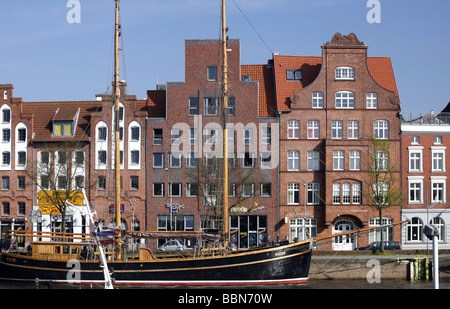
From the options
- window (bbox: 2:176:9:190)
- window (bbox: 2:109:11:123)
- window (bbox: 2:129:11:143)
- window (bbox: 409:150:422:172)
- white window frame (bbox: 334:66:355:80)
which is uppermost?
white window frame (bbox: 334:66:355:80)

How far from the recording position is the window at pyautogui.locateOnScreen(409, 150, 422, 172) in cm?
6738

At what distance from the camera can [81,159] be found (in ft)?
214

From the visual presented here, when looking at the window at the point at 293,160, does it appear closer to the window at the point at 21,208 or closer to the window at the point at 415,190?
the window at the point at 415,190

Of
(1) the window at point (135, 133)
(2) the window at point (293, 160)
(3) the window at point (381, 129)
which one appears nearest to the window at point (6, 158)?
(1) the window at point (135, 133)

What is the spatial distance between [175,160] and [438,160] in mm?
27140

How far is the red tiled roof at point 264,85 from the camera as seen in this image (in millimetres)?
68125

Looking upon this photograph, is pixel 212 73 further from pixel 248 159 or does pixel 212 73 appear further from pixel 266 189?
pixel 266 189

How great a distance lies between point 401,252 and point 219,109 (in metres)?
23.7

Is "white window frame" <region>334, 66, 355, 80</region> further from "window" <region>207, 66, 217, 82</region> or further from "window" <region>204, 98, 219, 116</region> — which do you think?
"window" <region>204, 98, 219, 116</region>

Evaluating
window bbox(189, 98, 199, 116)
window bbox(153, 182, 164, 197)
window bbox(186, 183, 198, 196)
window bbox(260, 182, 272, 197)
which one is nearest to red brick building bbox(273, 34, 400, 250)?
window bbox(260, 182, 272, 197)

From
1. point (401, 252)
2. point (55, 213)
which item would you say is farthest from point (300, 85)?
point (55, 213)

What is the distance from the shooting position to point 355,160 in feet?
217

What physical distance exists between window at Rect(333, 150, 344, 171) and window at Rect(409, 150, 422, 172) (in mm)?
7340

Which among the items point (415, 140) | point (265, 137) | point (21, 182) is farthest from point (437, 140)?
point (21, 182)
